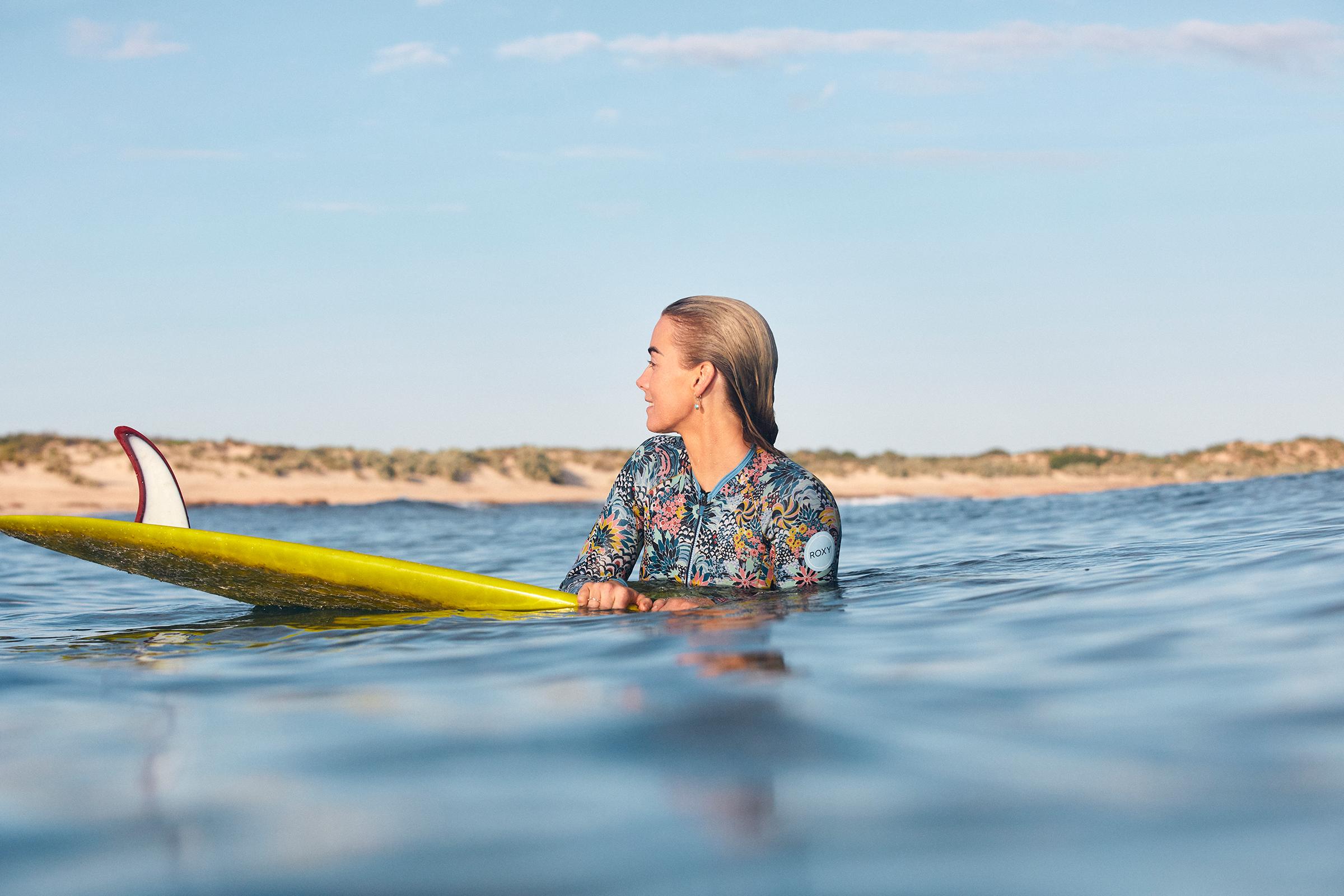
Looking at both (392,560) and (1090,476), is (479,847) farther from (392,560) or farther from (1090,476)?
(1090,476)

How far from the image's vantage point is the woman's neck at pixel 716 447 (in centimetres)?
416

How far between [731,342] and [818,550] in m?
0.86

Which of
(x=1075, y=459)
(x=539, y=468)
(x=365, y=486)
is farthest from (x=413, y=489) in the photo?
(x=1075, y=459)

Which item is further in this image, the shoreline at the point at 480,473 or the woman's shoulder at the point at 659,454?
the shoreline at the point at 480,473

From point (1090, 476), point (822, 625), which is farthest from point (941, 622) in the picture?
point (1090, 476)

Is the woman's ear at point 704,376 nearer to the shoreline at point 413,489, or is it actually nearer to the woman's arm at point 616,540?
the woman's arm at point 616,540

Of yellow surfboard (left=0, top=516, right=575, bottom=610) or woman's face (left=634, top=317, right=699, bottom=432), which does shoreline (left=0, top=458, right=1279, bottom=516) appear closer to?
yellow surfboard (left=0, top=516, right=575, bottom=610)

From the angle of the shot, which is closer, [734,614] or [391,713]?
[391,713]

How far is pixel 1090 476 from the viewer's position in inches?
1508

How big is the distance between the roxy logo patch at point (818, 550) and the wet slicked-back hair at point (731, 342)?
530mm

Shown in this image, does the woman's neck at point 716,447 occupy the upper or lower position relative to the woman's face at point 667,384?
lower

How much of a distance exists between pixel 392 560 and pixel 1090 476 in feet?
124

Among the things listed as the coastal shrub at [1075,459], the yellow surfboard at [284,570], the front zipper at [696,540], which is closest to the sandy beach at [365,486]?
the coastal shrub at [1075,459]

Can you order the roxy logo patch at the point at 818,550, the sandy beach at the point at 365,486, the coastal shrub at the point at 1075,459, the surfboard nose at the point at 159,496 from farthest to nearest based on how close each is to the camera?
1. the coastal shrub at the point at 1075,459
2. the sandy beach at the point at 365,486
3. the surfboard nose at the point at 159,496
4. the roxy logo patch at the point at 818,550
